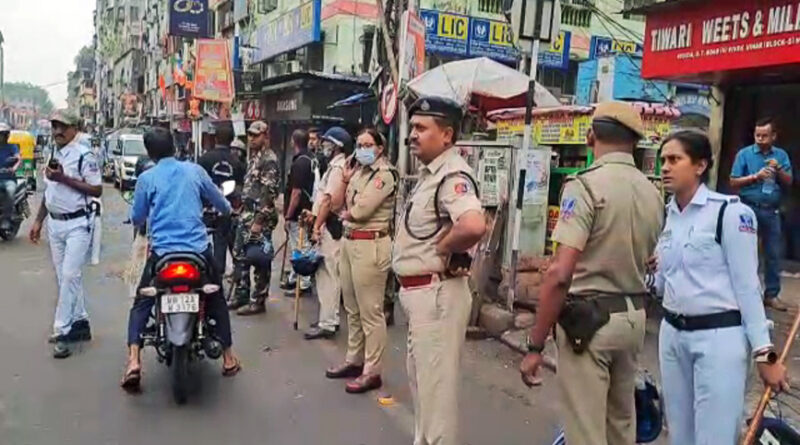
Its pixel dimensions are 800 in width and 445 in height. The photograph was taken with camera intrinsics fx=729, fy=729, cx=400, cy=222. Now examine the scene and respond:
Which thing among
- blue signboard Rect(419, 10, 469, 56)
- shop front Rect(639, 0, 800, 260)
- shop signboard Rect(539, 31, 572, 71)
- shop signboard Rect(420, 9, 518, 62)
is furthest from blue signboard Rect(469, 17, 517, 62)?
shop front Rect(639, 0, 800, 260)

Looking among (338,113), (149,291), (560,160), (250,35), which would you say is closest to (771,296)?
(560,160)

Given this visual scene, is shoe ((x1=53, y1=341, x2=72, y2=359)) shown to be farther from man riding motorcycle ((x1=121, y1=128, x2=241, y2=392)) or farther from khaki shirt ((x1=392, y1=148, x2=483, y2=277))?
khaki shirt ((x1=392, y1=148, x2=483, y2=277))

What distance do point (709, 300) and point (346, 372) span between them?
10.3 feet

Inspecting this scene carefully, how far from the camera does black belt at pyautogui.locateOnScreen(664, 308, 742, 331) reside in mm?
2830

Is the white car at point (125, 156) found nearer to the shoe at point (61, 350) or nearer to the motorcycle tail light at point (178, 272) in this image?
the shoe at point (61, 350)

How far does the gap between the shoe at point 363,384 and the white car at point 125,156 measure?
64.7 feet

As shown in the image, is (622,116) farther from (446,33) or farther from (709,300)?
(446,33)

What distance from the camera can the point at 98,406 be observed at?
4.65m

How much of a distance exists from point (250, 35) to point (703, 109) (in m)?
18.3

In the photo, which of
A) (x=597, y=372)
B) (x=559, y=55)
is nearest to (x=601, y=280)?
(x=597, y=372)

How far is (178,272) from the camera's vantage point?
4801mm

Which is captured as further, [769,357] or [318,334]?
[318,334]

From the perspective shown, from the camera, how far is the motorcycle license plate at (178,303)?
471cm

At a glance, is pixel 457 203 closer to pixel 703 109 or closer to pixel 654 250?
pixel 654 250
